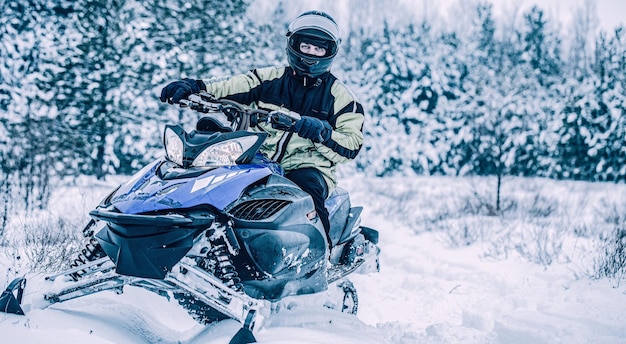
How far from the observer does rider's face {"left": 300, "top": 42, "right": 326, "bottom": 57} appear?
3621 mm

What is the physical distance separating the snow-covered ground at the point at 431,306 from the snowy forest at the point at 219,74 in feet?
11.4

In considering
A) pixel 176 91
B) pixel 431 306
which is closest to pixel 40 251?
pixel 176 91

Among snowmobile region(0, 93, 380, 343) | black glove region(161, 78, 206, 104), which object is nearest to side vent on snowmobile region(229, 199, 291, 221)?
snowmobile region(0, 93, 380, 343)

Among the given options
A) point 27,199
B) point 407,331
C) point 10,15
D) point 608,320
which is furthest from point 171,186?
point 10,15

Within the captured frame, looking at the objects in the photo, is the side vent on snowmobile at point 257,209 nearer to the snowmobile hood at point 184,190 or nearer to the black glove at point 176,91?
the snowmobile hood at point 184,190

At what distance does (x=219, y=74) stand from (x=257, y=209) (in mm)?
12333

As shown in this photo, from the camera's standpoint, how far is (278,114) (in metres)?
2.86

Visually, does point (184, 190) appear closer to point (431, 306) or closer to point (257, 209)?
point (257, 209)

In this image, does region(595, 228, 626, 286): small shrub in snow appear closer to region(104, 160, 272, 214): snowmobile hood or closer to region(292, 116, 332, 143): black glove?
region(292, 116, 332, 143): black glove

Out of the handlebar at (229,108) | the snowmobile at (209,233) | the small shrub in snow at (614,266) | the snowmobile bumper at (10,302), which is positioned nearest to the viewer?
the snowmobile at (209,233)

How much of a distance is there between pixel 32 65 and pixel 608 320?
12686 mm

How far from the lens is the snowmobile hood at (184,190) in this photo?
98.4 inches

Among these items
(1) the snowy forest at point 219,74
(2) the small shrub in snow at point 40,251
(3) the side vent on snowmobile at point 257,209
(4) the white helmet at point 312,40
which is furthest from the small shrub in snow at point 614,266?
(1) the snowy forest at point 219,74

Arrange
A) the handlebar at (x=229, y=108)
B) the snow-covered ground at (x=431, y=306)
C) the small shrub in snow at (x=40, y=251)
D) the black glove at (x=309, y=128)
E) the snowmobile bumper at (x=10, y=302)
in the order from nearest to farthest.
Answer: the snowmobile bumper at (x=10, y=302) < the snow-covered ground at (x=431, y=306) < the black glove at (x=309, y=128) < the handlebar at (x=229, y=108) < the small shrub in snow at (x=40, y=251)
